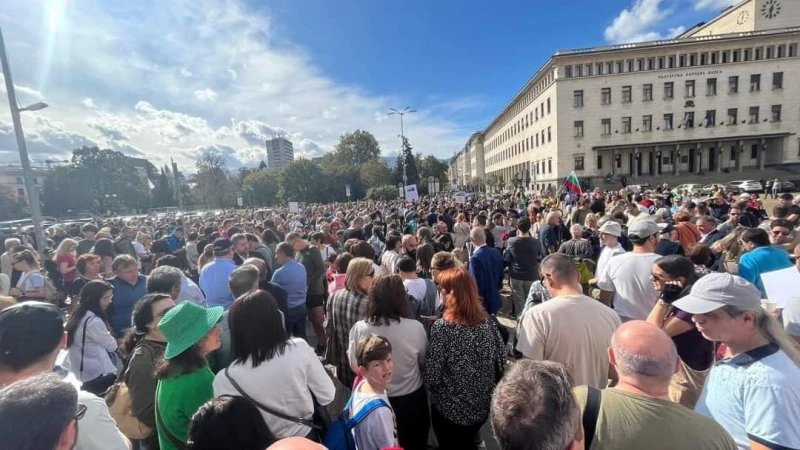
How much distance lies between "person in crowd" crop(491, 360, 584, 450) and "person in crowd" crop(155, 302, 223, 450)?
1.77 meters

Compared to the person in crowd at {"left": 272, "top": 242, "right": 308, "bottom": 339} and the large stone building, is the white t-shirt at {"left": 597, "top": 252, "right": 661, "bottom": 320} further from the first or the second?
the large stone building

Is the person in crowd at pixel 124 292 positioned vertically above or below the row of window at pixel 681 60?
below

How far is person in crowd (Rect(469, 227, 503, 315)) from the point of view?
5.46m

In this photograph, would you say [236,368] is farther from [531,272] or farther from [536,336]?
[531,272]

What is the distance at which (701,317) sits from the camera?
1971mm

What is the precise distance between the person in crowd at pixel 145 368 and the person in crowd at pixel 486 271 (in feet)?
13.5

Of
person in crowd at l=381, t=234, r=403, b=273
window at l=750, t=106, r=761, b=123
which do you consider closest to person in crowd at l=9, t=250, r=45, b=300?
person in crowd at l=381, t=234, r=403, b=273

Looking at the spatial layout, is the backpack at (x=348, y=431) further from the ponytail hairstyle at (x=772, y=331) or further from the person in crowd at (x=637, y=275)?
the person in crowd at (x=637, y=275)

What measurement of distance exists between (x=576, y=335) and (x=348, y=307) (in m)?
2.03

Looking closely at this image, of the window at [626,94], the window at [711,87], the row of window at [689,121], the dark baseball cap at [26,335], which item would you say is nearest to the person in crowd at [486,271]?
the dark baseball cap at [26,335]

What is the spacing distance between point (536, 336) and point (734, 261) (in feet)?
13.2

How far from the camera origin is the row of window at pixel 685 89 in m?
41.1

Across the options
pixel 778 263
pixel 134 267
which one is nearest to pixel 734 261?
pixel 778 263

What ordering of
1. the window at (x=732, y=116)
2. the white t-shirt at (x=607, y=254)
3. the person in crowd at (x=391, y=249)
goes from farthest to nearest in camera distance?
the window at (x=732, y=116) → the person in crowd at (x=391, y=249) → the white t-shirt at (x=607, y=254)
